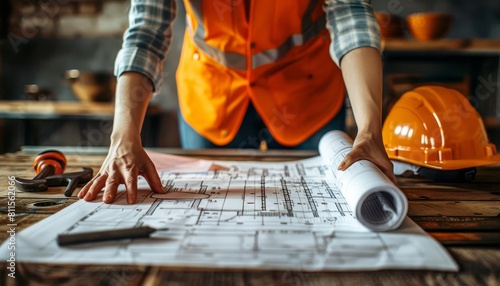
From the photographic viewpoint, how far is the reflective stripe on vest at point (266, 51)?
52.0 inches

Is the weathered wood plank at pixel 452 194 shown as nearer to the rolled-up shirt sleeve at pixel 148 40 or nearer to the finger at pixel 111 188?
the finger at pixel 111 188

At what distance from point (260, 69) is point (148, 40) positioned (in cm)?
35

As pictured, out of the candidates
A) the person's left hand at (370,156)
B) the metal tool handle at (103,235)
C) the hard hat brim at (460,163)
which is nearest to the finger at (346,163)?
the person's left hand at (370,156)

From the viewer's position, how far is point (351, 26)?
1.06 metres

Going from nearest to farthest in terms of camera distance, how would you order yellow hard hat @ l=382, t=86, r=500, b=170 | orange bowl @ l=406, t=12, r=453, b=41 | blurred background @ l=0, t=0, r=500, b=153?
yellow hard hat @ l=382, t=86, r=500, b=170 < orange bowl @ l=406, t=12, r=453, b=41 < blurred background @ l=0, t=0, r=500, b=153

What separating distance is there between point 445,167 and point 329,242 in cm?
46

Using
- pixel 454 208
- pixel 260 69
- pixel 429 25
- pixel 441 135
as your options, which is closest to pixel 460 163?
pixel 441 135

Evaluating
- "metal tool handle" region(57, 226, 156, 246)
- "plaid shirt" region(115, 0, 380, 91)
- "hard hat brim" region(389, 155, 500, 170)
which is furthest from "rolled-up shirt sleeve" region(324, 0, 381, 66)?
"metal tool handle" region(57, 226, 156, 246)

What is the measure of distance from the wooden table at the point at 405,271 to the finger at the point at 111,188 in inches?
2.8

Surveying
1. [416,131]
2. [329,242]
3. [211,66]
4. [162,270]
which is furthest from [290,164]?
[162,270]

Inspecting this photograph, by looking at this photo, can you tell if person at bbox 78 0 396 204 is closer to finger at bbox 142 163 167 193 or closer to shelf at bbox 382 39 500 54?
finger at bbox 142 163 167 193

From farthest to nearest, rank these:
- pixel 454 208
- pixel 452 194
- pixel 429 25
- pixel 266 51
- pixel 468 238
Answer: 1. pixel 429 25
2. pixel 266 51
3. pixel 452 194
4. pixel 454 208
5. pixel 468 238

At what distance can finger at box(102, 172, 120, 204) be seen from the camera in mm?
773

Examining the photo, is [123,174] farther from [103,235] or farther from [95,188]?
[103,235]
